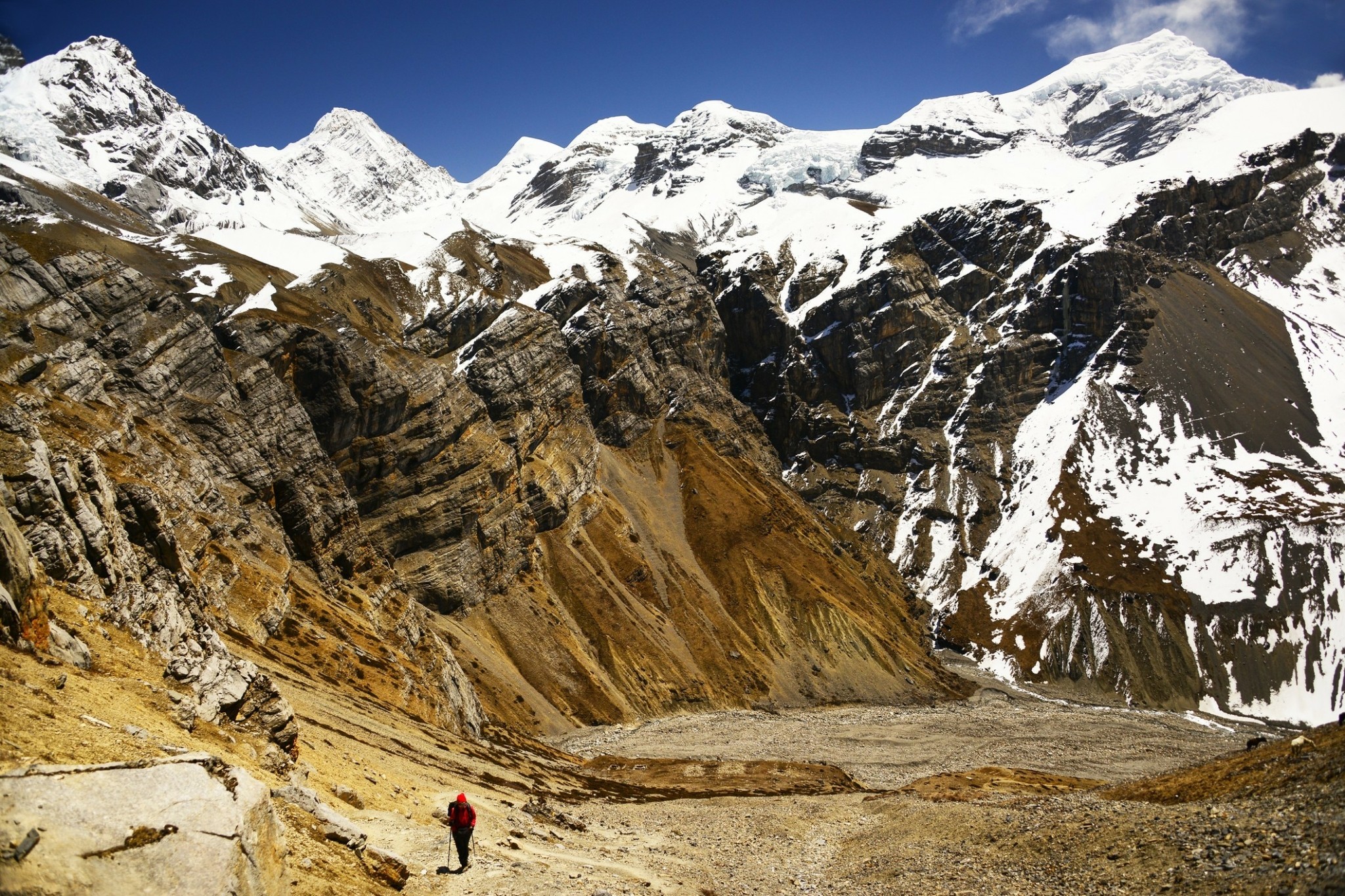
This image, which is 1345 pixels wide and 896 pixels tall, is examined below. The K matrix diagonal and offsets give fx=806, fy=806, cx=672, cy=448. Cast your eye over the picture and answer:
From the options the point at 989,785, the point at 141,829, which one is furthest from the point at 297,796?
the point at 989,785

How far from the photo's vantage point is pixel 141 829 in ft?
39.7

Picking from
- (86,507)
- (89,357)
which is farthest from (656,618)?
(86,507)

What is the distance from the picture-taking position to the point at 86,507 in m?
30.2

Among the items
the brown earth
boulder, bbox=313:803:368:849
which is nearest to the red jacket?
boulder, bbox=313:803:368:849

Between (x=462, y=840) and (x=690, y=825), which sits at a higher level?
(x=462, y=840)

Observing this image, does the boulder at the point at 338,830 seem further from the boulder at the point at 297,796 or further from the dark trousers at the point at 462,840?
the dark trousers at the point at 462,840

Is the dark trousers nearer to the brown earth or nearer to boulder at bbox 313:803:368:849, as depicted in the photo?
boulder at bbox 313:803:368:849

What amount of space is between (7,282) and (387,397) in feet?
181

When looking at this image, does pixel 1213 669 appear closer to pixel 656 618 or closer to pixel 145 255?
pixel 656 618

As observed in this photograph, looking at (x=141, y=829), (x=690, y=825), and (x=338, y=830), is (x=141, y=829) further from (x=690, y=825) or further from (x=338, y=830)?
(x=690, y=825)

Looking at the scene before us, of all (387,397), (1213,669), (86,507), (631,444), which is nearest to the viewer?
(86,507)

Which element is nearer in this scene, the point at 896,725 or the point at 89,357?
the point at 89,357

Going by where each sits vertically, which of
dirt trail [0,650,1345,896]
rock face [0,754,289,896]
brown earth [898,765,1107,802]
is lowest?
brown earth [898,765,1107,802]

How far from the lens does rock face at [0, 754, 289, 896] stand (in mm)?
10930
